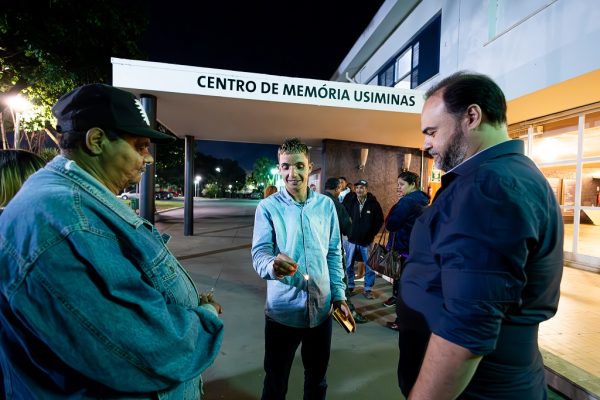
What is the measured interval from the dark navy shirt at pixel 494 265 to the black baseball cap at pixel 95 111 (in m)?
1.14

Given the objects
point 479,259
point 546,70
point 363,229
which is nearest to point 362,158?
point 363,229

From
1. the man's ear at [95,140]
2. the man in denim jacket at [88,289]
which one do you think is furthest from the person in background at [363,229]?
the man's ear at [95,140]

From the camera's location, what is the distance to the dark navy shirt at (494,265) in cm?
96

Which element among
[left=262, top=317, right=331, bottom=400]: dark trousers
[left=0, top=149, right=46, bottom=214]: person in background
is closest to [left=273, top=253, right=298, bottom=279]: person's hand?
[left=262, top=317, right=331, bottom=400]: dark trousers

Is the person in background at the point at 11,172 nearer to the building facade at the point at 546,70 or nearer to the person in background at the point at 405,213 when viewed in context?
the person in background at the point at 405,213

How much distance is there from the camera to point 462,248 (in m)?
0.99

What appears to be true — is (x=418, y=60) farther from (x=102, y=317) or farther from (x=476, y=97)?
(x=102, y=317)

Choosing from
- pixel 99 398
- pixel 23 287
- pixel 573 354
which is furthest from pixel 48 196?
pixel 573 354

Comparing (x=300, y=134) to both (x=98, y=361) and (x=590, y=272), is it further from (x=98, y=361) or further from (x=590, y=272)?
(x=98, y=361)

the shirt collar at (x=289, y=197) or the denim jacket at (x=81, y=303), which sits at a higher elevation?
the shirt collar at (x=289, y=197)

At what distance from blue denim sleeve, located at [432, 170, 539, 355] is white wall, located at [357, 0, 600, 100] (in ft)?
17.5

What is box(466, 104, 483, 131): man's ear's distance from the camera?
1.17m

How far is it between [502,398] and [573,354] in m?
3.00

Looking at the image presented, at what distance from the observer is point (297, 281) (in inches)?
86.2
